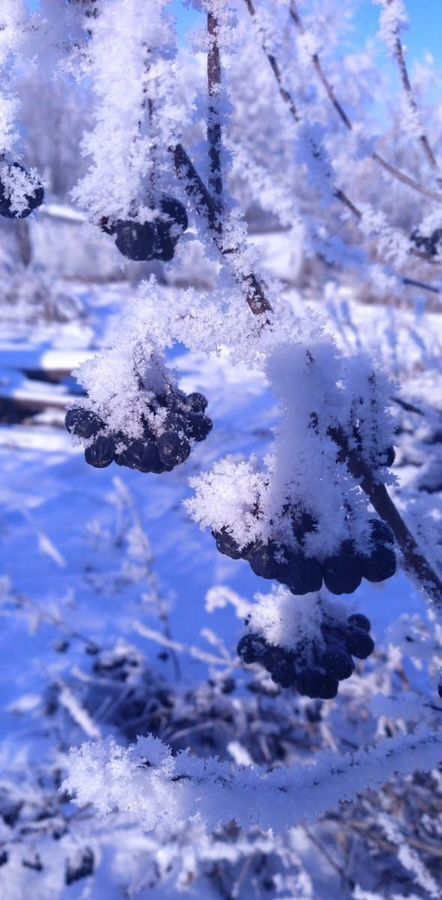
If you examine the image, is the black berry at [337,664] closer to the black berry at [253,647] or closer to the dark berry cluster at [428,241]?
the black berry at [253,647]

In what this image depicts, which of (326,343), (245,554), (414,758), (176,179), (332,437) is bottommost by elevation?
(414,758)

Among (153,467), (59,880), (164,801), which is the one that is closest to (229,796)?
(164,801)

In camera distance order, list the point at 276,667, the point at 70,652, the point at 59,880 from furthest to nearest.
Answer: the point at 70,652 → the point at 59,880 → the point at 276,667

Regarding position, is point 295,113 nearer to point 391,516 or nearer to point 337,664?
point 391,516

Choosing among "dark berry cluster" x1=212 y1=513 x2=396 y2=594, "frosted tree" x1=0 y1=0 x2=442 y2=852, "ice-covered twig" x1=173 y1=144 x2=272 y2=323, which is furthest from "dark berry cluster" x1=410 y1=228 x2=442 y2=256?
"dark berry cluster" x1=212 y1=513 x2=396 y2=594

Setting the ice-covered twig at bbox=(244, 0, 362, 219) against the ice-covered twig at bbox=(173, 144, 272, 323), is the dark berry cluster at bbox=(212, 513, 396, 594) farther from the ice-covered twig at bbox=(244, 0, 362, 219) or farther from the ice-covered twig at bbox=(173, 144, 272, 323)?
the ice-covered twig at bbox=(244, 0, 362, 219)

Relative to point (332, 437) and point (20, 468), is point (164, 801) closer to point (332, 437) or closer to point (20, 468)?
point (332, 437)

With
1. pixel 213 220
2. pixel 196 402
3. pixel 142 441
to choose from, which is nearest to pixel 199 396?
pixel 196 402
